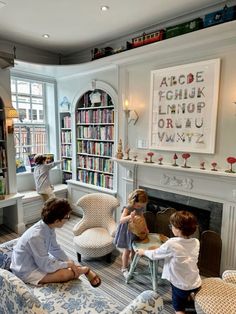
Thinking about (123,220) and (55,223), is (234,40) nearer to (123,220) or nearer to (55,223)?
(123,220)

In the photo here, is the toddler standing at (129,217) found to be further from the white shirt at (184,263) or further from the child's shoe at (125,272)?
the white shirt at (184,263)

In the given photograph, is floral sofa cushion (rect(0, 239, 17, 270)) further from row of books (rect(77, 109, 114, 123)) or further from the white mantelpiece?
row of books (rect(77, 109, 114, 123))

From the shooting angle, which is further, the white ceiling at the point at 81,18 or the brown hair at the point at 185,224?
the white ceiling at the point at 81,18

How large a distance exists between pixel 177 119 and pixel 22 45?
2867 millimetres

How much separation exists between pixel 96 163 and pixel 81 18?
2.23 metres

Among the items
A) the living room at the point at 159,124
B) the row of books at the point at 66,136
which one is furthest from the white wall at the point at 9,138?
the row of books at the point at 66,136

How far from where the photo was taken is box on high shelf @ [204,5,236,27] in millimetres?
2195

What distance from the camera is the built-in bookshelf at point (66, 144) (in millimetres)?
4482

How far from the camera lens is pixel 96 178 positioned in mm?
4074

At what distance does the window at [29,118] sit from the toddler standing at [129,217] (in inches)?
108

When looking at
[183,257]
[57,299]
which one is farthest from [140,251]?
[57,299]

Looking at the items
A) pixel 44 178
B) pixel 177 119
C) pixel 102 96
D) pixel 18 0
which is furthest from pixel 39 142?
pixel 177 119

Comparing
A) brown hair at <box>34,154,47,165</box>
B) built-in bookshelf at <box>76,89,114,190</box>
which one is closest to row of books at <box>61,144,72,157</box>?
built-in bookshelf at <box>76,89,114,190</box>

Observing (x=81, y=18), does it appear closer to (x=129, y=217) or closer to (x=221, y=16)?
(x=221, y=16)
